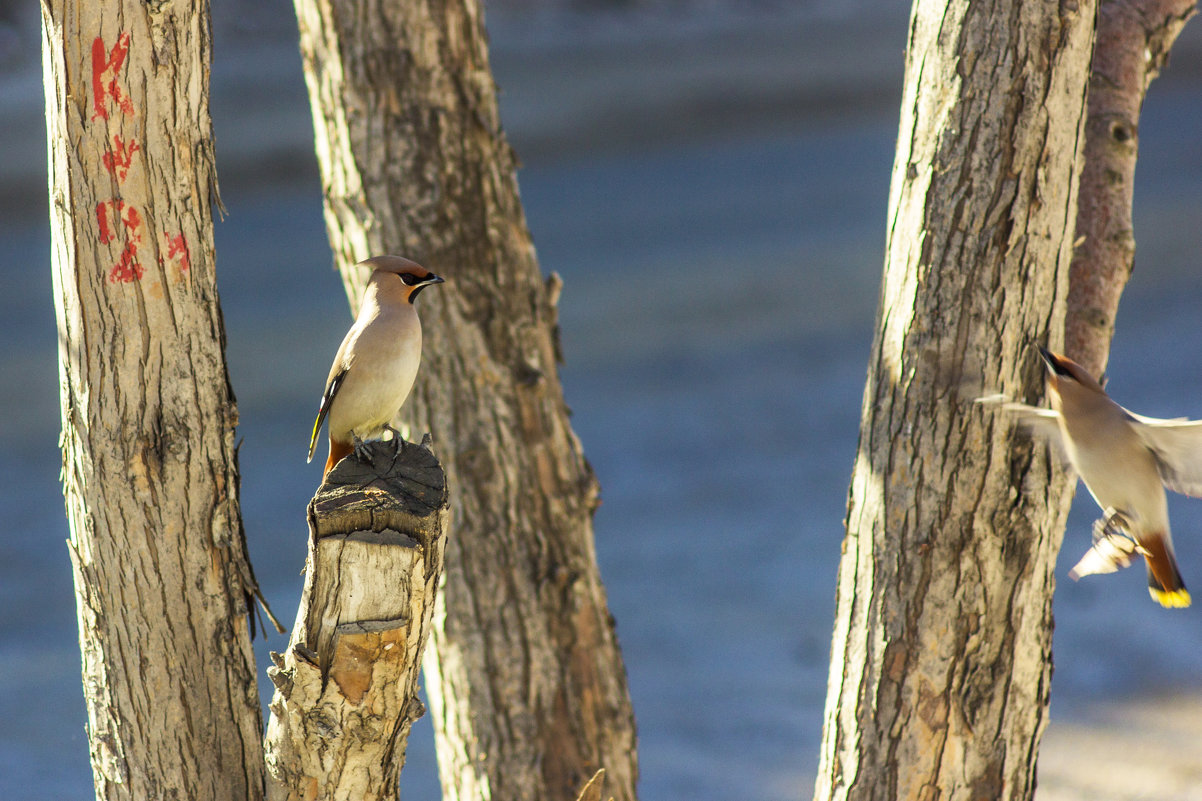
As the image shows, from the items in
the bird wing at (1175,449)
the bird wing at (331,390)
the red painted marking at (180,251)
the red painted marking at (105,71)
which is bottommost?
the bird wing at (1175,449)

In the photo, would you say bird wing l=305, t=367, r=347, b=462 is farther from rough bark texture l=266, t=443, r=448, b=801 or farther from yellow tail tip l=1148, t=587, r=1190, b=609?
yellow tail tip l=1148, t=587, r=1190, b=609

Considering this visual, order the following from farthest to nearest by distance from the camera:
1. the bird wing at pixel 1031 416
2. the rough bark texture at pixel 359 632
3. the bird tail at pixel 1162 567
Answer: the bird tail at pixel 1162 567 < the bird wing at pixel 1031 416 < the rough bark texture at pixel 359 632

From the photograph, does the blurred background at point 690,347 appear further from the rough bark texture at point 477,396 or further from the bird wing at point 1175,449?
the bird wing at point 1175,449

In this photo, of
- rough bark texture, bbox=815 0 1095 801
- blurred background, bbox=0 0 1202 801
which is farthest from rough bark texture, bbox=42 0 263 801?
blurred background, bbox=0 0 1202 801

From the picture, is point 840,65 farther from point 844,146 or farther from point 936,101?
point 936,101

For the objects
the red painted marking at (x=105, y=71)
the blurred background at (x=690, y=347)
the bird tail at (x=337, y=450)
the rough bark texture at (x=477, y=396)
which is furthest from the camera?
the blurred background at (x=690, y=347)

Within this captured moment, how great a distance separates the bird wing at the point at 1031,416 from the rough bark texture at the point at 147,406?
1533 mm

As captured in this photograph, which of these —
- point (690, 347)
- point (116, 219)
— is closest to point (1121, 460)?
point (116, 219)

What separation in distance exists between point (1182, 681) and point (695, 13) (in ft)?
47.3

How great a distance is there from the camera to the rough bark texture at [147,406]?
212 cm

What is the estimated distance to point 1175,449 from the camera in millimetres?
2588

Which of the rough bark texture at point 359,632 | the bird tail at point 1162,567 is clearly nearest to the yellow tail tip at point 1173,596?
the bird tail at point 1162,567

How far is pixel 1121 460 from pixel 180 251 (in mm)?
2043

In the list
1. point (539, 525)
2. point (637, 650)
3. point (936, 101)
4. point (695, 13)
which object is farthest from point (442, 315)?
point (695, 13)
